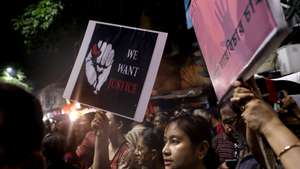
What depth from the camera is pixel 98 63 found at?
13.3 ft

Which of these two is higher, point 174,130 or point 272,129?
point 272,129

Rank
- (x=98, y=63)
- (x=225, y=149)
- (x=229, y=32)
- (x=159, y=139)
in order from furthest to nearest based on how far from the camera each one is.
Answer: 1. (x=225, y=149)
2. (x=159, y=139)
3. (x=98, y=63)
4. (x=229, y=32)

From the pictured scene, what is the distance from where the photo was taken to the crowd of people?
1.63 meters

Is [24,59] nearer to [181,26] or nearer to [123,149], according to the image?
[181,26]

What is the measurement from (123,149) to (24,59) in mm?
16001

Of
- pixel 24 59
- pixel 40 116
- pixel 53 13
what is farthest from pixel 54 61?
pixel 40 116

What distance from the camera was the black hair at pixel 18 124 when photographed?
5.27ft

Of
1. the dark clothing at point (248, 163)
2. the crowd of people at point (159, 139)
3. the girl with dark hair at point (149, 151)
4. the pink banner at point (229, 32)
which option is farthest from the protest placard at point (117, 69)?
the pink banner at point (229, 32)

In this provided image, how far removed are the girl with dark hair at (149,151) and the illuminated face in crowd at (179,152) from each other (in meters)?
0.95

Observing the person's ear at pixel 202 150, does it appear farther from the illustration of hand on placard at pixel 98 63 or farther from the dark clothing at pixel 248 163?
the illustration of hand on placard at pixel 98 63

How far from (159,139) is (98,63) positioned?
3.29 feet

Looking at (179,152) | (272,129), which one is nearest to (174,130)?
(179,152)

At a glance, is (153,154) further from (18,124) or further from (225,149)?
(18,124)

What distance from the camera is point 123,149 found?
4.71 metres
